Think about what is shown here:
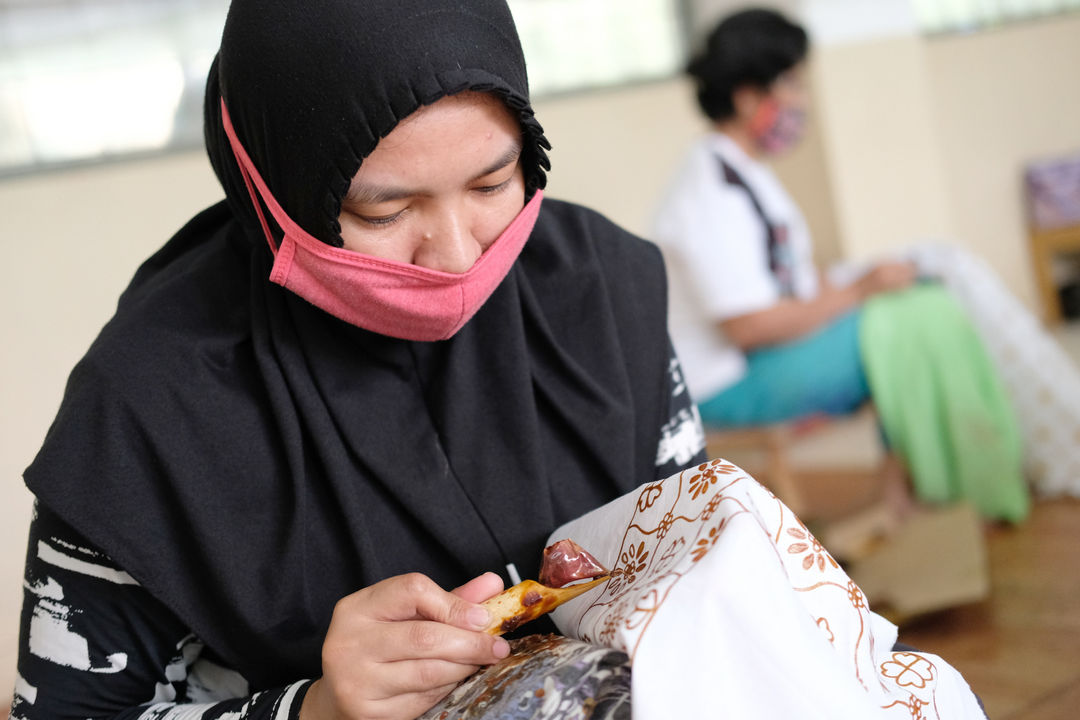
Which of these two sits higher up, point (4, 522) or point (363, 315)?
point (363, 315)

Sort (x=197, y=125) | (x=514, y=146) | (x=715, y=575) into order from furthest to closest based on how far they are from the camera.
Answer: (x=197, y=125) → (x=514, y=146) → (x=715, y=575)

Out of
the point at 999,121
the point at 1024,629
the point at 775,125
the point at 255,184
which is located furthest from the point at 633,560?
the point at 999,121

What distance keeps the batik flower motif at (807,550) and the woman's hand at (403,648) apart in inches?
8.6

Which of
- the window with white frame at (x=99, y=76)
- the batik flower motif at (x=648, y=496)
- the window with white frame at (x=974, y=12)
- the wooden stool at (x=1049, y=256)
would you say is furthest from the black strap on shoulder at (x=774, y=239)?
the wooden stool at (x=1049, y=256)

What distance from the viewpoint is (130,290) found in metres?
1.12

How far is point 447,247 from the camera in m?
0.89

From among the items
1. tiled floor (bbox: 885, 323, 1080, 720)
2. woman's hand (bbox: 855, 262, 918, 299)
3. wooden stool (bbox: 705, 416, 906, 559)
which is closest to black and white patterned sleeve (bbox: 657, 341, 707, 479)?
tiled floor (bbox: 885, 323, 1080, 720)

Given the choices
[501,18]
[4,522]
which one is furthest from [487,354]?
[4,522]

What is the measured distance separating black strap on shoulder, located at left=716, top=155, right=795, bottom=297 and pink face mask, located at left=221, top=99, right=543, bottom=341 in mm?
1895

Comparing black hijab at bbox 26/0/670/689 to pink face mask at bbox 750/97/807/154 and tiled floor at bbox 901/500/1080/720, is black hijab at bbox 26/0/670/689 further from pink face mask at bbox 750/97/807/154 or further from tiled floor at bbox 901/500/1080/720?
pink face mask at bbox 750/97/807/154

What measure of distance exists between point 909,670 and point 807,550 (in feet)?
0.47

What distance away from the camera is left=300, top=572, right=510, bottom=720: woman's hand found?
2.47 ft

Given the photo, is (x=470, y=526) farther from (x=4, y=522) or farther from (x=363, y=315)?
(x=4, y=522)

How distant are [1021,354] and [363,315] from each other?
8.36 feet
